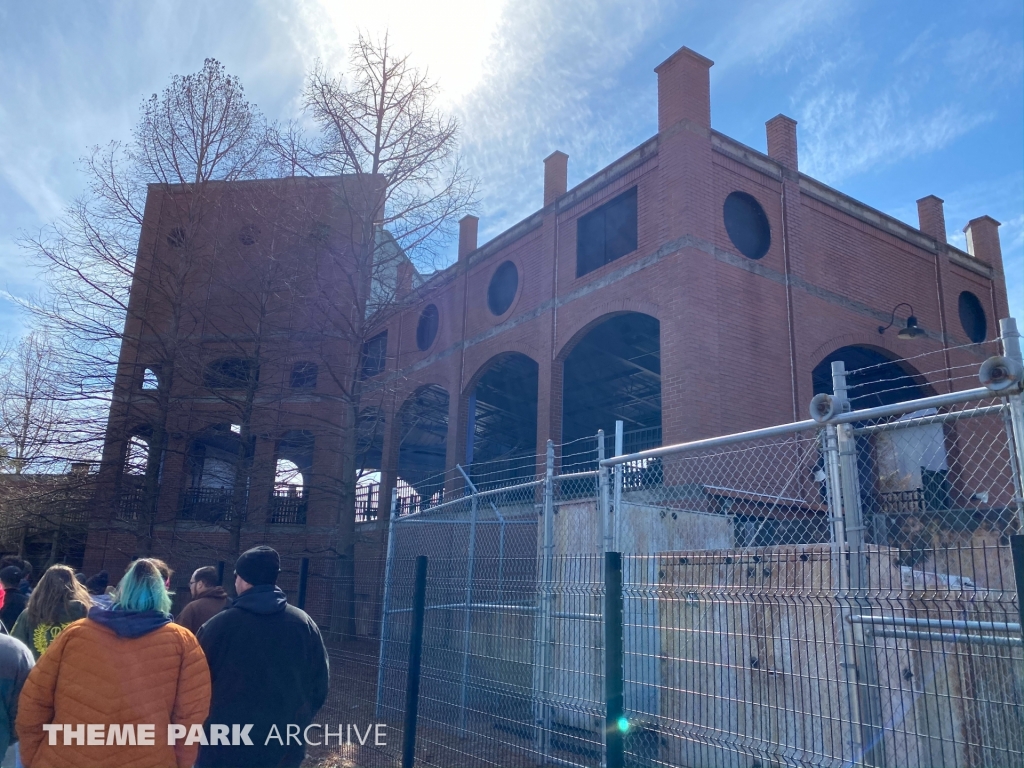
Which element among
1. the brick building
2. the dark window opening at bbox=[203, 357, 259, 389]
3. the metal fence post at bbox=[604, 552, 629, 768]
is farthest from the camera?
the dark window opening at bbox=[203, 357, 259, 389]

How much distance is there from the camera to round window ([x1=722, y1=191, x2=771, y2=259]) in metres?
13.8

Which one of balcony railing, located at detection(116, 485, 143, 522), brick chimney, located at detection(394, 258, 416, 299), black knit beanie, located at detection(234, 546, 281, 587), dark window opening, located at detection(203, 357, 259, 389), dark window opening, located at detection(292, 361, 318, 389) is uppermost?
brick chimney, located at detection(394, 258, 416, 299)

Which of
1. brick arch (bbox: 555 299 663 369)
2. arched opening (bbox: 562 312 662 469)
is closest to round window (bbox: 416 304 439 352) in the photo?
arched opening (bbox: 562 312 662 469)

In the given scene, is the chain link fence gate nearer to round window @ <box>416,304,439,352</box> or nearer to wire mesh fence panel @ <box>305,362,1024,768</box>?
wire mesh fence panel @ <box>305,362,1024,768</box>

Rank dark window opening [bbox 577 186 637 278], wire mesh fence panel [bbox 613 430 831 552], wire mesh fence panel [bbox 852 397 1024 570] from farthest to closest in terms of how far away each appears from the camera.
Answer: dark window opening [bbox 577 186 637 278] < wire mesh fence panel [bbox 613 430 831 552] < wire mesh fence panel [bbox 852 397 1024 570]

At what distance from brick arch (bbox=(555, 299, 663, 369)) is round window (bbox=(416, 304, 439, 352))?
19.3 ft

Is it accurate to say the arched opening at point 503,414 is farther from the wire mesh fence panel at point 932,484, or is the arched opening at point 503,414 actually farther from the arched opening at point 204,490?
the wire mesh fence panel at point 932,484

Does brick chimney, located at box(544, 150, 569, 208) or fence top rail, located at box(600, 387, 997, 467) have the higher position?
brick chimney, located at box(544, 150, 569, 208)

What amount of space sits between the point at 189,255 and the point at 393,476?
23.3ft

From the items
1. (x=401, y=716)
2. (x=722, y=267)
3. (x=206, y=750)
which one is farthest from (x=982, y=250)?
(x=206, y=750)

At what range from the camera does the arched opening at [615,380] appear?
15836 mm

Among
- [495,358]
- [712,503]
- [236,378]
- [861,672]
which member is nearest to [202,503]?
[236,378]

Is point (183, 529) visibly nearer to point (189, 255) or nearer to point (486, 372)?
point (189, 255)

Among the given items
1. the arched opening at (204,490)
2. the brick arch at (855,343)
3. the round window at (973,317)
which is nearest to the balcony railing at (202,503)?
the arched opening at (204,490)
